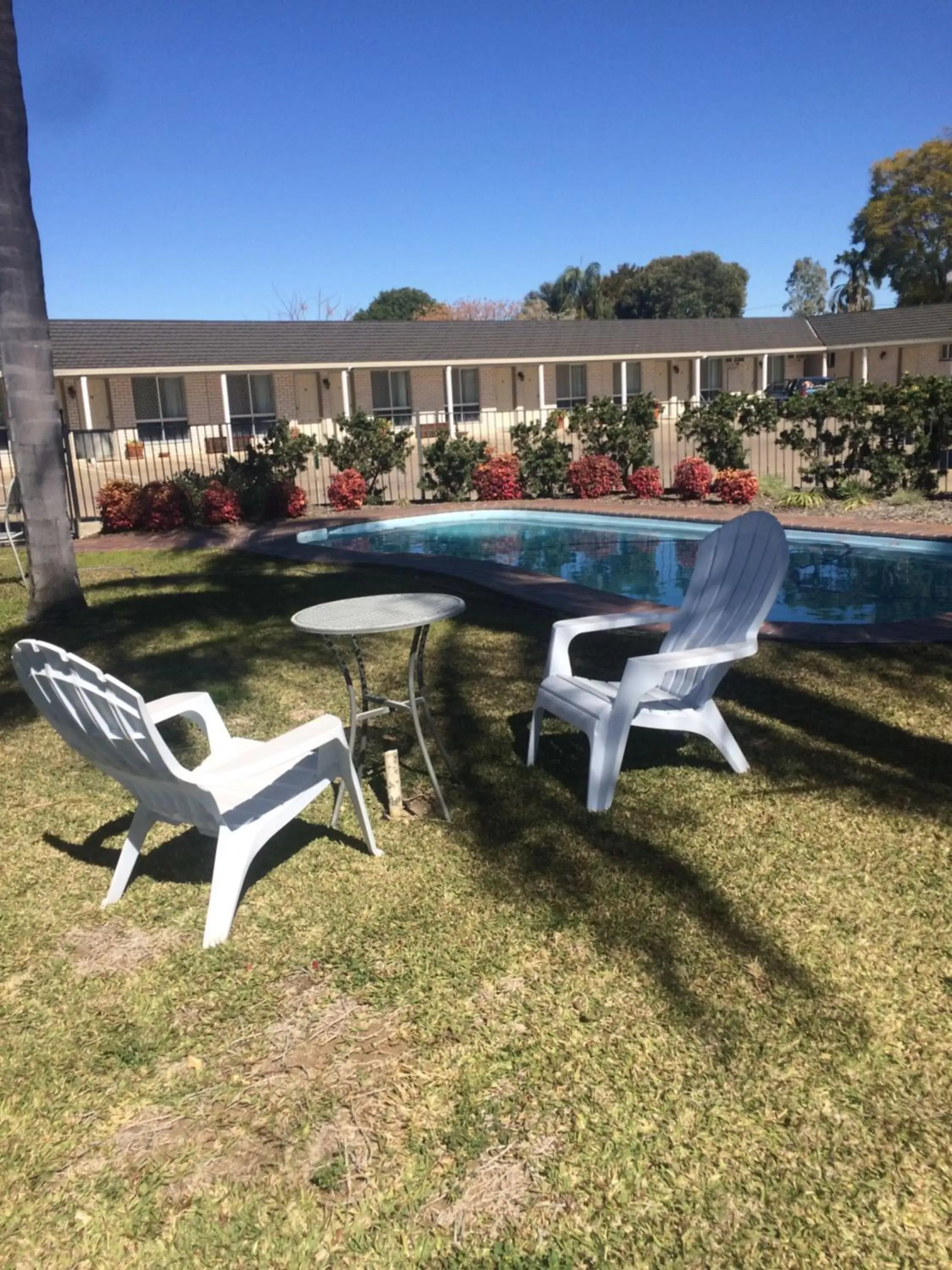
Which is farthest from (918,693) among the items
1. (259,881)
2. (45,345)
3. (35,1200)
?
(45,345)

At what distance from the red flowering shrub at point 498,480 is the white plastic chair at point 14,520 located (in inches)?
A: 289

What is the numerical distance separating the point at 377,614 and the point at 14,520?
868cm

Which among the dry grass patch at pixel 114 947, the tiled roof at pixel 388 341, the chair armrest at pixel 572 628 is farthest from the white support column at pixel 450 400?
the dry grass patch at pixel 114 947

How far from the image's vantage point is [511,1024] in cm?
265

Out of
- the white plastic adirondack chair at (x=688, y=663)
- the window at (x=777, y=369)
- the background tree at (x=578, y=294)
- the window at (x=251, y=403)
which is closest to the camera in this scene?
the white plastic adirondack chair at (x=688, y=663)

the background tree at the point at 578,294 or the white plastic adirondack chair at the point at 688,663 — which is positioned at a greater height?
the background tree at the point at 578,294

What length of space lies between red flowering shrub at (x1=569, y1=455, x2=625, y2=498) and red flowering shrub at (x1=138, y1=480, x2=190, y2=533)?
6.48 metres

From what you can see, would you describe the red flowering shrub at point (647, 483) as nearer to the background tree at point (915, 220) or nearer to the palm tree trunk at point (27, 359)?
the palm tree trunk at point (27, 359)

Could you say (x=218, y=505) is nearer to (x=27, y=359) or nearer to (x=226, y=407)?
(x=27, y=359)

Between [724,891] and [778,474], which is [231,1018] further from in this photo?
[778,474]

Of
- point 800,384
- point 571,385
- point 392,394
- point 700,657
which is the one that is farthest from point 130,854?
point 800,384

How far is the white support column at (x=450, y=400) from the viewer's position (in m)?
30.2

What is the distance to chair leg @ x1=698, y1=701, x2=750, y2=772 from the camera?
407 centimetres

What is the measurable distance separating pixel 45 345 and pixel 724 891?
234 inches
